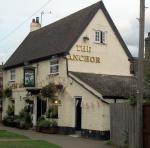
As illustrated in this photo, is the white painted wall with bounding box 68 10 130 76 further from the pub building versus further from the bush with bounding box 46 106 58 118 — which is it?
the bush with bounding box 46 106 58 118

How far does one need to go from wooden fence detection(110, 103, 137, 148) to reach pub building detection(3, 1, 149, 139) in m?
3.44

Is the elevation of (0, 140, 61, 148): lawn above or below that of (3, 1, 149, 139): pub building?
below

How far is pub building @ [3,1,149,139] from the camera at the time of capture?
27.5 m

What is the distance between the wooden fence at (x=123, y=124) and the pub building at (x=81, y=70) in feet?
11.3

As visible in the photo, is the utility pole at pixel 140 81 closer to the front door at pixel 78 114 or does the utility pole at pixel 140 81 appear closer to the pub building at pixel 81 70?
the pub building at pixel 81 70

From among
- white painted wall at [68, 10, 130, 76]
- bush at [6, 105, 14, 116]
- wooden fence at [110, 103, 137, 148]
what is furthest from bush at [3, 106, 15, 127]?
wooden fence at [110, 103, 137, 148]

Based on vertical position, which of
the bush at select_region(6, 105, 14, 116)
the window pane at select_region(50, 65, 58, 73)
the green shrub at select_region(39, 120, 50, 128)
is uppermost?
the window pane at select_region(50, 65, 58, 73)

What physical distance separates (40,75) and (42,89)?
2508 millimetres

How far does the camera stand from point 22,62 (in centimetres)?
3691

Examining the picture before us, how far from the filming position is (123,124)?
21.7 m

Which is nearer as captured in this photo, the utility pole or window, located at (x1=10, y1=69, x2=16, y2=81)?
the utility pole

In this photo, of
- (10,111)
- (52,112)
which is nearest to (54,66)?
(52,112)

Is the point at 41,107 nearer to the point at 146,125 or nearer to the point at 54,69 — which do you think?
the point at 54,69

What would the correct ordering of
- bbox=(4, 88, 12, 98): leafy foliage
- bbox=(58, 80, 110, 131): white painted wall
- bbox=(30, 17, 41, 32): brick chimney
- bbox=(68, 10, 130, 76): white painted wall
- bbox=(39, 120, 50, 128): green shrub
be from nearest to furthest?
bbox=(58, 80, 110, 131): white painted wall < bbox=(39, 120, 50, 128): green shrub < bbox=(68, 10, 130, 76): white painted wall < bbox=(4, 88, 12, 98): leafy foliage < bbox=(30, 17, 41, 32): brick chimney
